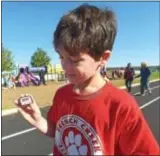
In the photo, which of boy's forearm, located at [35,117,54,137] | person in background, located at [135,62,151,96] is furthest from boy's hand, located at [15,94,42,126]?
person in background, located at [135,62,151,96]

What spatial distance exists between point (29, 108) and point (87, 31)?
0.55 metres

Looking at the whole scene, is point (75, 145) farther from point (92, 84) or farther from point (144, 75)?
point (144, 75)

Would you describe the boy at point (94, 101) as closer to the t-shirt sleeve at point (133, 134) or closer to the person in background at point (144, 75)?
the t-shirt sleeve at point (133, 134)

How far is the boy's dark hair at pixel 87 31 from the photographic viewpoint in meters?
2.11

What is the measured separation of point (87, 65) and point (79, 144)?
355 millimetres

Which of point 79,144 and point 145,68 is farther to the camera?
point 145,68

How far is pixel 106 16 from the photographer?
2.19 metres

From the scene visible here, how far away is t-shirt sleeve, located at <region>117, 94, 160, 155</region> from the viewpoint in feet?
6.84

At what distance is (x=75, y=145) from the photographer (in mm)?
2172

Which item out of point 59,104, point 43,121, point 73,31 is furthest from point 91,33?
point 43,121

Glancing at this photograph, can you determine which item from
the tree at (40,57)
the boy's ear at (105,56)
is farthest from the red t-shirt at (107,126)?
the tree at (40,57)

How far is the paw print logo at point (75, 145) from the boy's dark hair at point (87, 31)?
0.37m

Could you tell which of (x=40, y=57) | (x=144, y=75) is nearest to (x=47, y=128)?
(x=40, y=57)

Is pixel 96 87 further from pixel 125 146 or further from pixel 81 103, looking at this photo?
pixel 125 146
